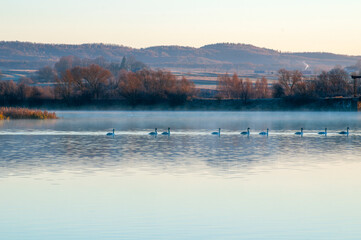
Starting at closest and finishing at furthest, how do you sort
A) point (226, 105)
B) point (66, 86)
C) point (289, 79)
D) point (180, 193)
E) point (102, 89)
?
point (180, 193) < point (226, 105) < point (289, 79) < point (66, 86) < point (102, 89)

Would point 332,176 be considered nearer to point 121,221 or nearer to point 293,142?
point 121,221

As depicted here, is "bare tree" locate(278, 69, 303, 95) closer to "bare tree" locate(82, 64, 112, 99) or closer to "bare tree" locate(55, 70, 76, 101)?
"bare tree" locate(82, 64, 112, 99)

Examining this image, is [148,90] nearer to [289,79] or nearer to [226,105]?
[226,105]

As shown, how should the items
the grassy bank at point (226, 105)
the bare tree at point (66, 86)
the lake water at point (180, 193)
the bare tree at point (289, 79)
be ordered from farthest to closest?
the bare tree at point (66, 86)
the bare tree at point (289, 79)
the grassy bank at point (226, 105)
the lake water at point (180, 193)

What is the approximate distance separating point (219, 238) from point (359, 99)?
85.9 meters

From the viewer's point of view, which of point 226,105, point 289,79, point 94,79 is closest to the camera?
point 226,105

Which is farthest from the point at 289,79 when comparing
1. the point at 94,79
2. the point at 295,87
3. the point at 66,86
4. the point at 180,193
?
the point at 180,193

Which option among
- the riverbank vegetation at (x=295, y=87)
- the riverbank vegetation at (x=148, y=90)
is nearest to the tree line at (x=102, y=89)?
the riverbank vegetation at (x=148, y=90)

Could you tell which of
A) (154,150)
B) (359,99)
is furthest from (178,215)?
(359,99)

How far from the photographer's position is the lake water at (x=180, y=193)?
529 inches

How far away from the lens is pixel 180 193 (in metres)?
17.8

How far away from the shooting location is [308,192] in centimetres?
1792

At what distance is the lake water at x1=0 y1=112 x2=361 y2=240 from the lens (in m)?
13.4

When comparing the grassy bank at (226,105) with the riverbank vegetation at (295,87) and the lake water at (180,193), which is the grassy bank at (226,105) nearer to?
the riverbank vegetation at (295,87)
